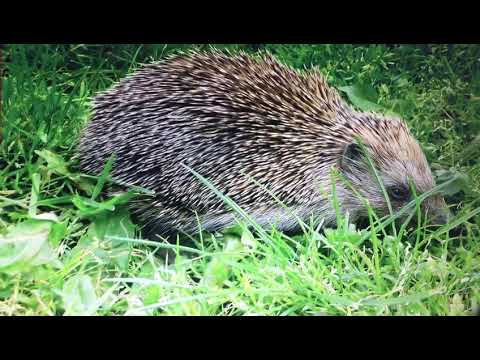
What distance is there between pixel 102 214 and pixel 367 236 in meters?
0.84

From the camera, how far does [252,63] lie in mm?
2402

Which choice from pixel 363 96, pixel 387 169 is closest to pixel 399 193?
pixel 387 169

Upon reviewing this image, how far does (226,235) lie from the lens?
84.6 inches

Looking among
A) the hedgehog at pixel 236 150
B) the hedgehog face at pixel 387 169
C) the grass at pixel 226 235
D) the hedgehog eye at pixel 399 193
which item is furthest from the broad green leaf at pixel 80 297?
the hedgehog eye at pixel 399 193

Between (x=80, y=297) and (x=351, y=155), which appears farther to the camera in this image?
(x=351, y=155)

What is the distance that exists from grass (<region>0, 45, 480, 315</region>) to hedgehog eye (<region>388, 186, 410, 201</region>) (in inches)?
4.2

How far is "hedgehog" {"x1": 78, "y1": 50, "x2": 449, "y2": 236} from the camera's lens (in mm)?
2236

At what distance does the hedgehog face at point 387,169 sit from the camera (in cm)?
222

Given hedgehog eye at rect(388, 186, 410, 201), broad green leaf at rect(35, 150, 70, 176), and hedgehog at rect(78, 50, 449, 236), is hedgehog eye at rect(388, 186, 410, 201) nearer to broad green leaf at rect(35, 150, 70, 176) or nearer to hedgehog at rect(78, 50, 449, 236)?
hedgehog at rect(78, 50, 449, 236)

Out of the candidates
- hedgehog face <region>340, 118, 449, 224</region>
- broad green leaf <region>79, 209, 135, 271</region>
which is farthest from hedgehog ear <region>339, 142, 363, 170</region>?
broad green leaf <region>79, 209, 135, 271</region>

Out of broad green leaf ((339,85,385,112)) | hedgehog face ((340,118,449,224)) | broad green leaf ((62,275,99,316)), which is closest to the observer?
broad green leaf ((62,275,99,316))

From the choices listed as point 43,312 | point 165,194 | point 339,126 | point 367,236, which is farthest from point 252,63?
point 43,312

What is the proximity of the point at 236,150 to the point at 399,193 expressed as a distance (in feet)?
1.87

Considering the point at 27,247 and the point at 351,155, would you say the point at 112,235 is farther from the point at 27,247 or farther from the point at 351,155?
the point at 351,155
